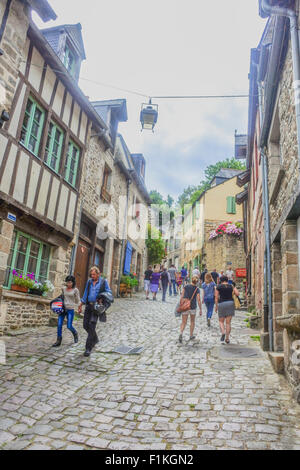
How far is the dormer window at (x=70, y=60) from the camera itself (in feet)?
30.0

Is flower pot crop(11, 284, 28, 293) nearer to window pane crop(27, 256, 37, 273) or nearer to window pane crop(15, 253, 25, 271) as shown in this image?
window pane crop(15, 253, 25, 271)

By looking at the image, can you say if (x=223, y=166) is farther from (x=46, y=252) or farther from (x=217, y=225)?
(x=46, y=252)

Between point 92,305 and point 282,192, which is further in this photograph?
point 92,305

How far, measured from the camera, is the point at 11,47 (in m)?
→ 5.88

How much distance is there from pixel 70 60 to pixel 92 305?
719 cm

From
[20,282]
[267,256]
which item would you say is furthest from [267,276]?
[20,282]

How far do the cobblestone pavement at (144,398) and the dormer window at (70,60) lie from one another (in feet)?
23.0

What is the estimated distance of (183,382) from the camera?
4332 mm

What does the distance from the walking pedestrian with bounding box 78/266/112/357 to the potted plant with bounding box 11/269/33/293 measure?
1.70 m

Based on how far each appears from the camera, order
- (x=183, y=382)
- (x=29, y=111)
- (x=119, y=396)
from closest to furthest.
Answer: (x=119, y=396) < (x=183, y=382) < (x=29, y=111)

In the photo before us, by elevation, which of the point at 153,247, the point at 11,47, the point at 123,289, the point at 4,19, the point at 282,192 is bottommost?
the point at 123,289

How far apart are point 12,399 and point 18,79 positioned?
5.73 m

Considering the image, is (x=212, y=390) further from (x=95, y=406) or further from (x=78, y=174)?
(x=78, y=174)
